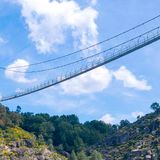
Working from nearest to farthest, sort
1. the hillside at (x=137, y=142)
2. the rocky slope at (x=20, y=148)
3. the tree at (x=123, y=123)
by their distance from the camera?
the rocky slope at (x=20, y=148) < the hillside at (x=137, y=142) < the tree at (x=123, y=123)

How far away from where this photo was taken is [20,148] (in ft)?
326

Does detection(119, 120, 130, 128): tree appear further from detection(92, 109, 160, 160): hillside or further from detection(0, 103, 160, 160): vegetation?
detection(92, 109, 160, 160): hillside

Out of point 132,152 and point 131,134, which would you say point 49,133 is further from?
point 132,152

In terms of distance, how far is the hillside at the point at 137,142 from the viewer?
3986 inches

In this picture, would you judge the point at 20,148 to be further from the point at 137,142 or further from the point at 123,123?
the point at 123,123

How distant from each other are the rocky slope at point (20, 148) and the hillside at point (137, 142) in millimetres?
13682

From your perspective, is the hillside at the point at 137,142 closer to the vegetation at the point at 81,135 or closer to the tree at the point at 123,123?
the vegetation at the point at 81,135

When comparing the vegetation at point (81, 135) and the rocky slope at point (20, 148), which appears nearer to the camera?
the rocky slope at point (20, 148)

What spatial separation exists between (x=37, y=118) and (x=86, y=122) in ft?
78.1

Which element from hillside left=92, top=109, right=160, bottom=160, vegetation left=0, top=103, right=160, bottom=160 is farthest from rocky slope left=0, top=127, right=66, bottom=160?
hillside left=92, top=109, right=160, bottom=160

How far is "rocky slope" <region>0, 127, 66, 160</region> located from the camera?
95.5m

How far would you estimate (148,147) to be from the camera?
10369 cm

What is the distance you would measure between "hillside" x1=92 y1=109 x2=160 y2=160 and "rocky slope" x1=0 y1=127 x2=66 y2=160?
13.7 m

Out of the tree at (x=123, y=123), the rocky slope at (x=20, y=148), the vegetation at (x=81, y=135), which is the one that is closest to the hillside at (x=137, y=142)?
the vegetation at (x=81, y=135)
